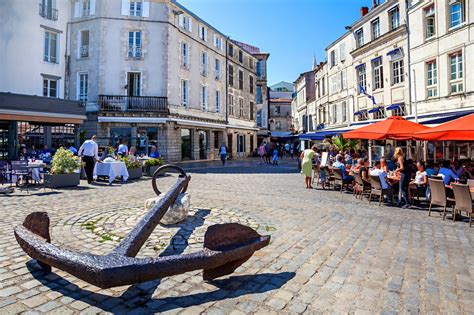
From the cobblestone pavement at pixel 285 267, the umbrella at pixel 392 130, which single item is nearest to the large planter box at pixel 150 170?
the cobblestone pavement at pixel 285 267

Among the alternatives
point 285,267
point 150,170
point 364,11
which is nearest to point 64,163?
point 150,170

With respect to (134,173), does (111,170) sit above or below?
above

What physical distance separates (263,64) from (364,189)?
3149 cm

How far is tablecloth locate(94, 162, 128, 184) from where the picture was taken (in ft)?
35.0

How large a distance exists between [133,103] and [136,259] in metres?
19.6

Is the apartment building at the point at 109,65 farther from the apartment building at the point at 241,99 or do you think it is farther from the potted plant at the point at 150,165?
the apartment building at the point at 241,99

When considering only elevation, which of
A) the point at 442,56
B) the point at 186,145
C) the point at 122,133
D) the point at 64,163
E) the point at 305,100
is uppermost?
the point at 305,100

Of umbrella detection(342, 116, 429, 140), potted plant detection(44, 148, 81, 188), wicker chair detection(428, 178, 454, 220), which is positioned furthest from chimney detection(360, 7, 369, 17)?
potted plant detection(44, 148, 81, 188)

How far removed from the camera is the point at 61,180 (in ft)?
30.7

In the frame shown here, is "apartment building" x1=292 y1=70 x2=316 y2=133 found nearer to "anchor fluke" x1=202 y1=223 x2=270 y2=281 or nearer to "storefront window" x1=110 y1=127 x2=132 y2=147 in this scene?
"storefront window" x1=110 y1=127 x2=132 y2=147

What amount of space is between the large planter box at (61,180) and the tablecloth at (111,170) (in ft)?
3.89

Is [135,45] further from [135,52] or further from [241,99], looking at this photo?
[241,99]

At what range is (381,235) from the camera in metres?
4.55

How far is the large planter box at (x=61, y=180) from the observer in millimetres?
9172
